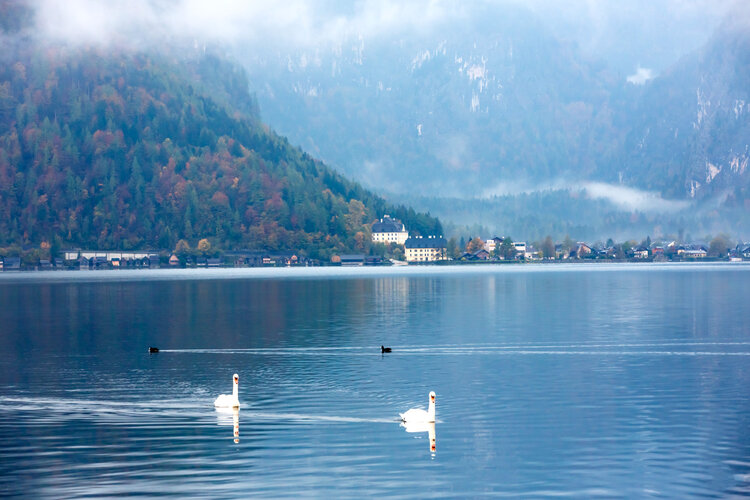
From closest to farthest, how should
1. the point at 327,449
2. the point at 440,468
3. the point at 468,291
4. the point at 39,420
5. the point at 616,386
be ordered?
the point at 440,468, the point at 327,449, the point at 39,420, the point at 616,386, the point at 468,291

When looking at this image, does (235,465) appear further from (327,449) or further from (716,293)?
(716,293)

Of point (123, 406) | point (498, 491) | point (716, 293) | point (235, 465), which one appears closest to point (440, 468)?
point (498, 491)

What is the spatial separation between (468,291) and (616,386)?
98527 mm

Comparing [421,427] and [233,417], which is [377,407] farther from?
[233,417]

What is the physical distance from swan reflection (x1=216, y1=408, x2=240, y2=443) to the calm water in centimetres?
28

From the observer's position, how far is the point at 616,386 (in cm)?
4850

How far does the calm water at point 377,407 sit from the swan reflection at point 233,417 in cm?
28

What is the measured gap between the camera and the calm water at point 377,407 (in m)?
30.0

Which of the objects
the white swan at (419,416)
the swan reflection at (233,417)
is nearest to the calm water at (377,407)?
the swan reflection at (233,417)

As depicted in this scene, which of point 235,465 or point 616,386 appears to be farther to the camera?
point 616,386

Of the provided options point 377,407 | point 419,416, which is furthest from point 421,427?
point 377,407

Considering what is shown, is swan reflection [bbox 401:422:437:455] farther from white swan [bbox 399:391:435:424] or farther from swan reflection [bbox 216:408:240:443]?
swan reflection [bbox 216:408:240:443]

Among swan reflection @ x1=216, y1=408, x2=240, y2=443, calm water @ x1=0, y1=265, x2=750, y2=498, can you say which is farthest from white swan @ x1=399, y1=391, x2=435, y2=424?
swan reflection @ x1=216, y1=408, x2=240, y2=443

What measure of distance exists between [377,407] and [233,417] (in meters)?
6.81
